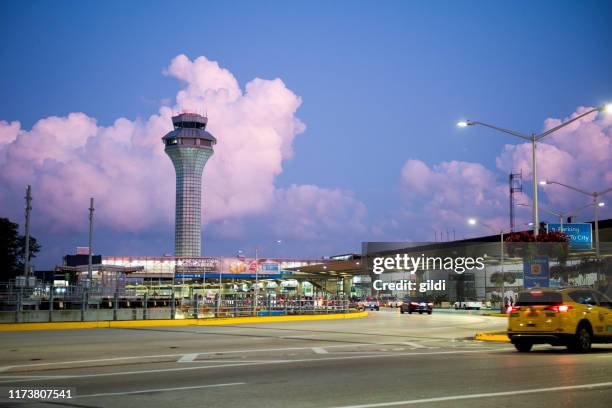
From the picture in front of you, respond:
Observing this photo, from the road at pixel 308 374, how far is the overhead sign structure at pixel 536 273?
49.8ft

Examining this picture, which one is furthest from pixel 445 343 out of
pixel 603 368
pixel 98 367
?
pixel 98 367

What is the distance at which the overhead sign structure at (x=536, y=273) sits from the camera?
3769 cm

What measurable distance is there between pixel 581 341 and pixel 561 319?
0.86 m

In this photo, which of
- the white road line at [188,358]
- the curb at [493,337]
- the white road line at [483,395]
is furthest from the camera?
the curb at [493,337]

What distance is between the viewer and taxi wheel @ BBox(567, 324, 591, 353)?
18.7 m

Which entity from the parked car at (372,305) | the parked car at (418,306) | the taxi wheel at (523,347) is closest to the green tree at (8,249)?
the parked car at (372,305)

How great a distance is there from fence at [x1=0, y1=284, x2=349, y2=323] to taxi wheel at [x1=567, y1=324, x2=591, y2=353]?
2500 centimetres

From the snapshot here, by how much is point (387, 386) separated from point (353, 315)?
135 ft

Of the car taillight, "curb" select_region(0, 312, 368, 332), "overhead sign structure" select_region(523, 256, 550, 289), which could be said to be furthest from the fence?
the car taillight

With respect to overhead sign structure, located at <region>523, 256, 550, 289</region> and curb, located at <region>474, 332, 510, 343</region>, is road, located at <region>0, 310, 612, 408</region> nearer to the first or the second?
curb, located at <region>474, 332, 510, 343</region>

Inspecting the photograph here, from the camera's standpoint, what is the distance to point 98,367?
16.0 meters

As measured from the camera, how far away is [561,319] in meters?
18.6

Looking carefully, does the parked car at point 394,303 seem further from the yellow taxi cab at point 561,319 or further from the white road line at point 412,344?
the yellow taxi cab at point 561,319

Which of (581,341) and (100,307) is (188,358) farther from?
(100,307)
